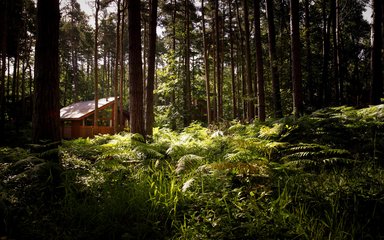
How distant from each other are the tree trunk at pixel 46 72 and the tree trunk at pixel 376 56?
10.7 m

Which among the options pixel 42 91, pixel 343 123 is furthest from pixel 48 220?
pixel 343 123

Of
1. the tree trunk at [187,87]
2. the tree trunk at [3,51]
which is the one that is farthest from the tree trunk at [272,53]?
the tree trunk at [3,51]

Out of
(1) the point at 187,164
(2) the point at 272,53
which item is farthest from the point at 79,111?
(1) the point at 187,164

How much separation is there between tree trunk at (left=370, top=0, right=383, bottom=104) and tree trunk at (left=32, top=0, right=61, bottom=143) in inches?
420

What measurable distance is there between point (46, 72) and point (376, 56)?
36.5ft

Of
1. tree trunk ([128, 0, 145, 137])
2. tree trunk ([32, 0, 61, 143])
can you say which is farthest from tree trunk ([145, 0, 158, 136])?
tree trunk ([32, 0, 61, 143])

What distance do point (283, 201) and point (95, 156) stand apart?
4137 millimetres

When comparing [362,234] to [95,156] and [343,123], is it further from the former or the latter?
[95,156]

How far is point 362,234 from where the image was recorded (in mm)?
2422

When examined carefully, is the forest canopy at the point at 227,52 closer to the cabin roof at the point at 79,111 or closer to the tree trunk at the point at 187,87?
the tree trunk at the point at 187,87

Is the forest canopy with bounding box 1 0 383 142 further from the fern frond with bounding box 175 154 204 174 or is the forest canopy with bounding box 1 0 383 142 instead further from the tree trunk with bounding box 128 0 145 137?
the fern frond with bounding box 175 154 204 174

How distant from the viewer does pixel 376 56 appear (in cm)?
901

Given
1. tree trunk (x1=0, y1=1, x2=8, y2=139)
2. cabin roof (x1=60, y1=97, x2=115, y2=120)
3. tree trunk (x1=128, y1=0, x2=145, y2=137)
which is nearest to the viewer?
tree trunk (x1=128, y1=0, x2=145, y2=137)

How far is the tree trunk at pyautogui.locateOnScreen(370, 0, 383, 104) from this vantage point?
8852 mm
